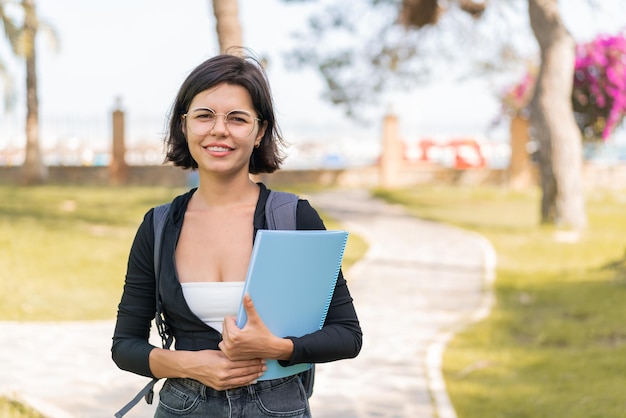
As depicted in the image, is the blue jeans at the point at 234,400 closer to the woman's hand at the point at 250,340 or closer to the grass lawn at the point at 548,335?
the woman's hand at the point at 250,340

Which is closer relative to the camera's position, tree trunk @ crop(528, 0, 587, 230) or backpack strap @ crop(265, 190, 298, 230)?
backpack strap @ crop(265, 190, 298, 230)

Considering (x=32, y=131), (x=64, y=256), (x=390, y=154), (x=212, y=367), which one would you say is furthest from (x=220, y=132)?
(x=390, y=154)

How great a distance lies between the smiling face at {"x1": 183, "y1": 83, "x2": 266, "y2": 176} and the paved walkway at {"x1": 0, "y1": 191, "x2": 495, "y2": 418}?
11.7ft

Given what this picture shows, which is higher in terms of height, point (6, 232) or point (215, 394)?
point (215, 394)

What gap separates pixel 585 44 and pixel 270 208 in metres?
18.4

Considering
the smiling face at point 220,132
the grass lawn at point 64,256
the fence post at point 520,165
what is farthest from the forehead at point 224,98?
the fence post at point 520,165

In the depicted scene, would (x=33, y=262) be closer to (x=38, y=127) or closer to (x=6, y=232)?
(x=6, y=232)

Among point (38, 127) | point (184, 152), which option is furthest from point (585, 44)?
point (184, 152)

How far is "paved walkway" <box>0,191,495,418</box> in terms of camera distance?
6.14m

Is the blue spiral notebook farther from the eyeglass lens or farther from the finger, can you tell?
the eyeglass lens

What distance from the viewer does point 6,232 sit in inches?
525

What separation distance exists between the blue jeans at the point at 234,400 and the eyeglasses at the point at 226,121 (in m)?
0.66

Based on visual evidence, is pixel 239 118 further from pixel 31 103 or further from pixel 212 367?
pixel 31 103

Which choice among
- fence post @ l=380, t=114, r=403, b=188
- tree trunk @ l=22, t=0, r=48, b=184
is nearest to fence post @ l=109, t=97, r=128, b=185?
tree trunk @ l=22, t=0, r=48, b=184
